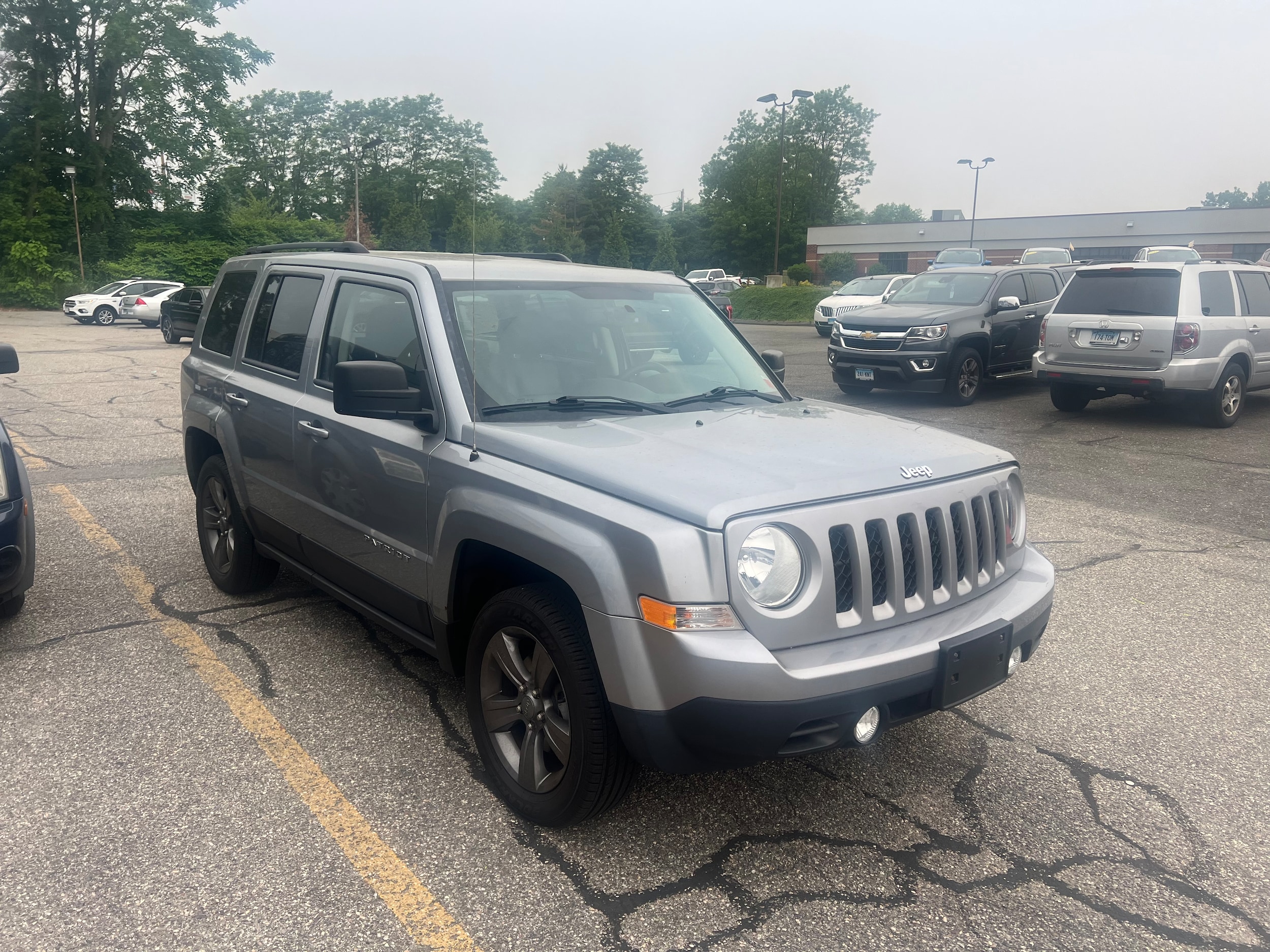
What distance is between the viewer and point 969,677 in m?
3.04

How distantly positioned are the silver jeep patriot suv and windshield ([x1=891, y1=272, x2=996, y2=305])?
33.9ft

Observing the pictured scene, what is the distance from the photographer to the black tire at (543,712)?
116 inches

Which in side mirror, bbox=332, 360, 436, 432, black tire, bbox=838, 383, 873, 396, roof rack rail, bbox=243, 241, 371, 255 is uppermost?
roof rack rail, bbox=243, 241, 371, 255

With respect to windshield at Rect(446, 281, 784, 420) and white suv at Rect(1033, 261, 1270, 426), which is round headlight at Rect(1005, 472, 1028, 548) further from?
white suv at Rect(1033, 261, 1270, 426)

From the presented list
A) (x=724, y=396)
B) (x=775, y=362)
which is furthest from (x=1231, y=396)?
(x=724, y=396)

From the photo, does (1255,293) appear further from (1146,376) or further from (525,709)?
(525,709)

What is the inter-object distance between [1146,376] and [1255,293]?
2.30 meters

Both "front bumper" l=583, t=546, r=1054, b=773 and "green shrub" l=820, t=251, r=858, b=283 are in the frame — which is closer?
"front bumper" l=583, t=546, r=1054, b=773

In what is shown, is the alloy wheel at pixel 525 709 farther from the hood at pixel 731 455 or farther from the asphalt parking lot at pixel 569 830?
the hood at pixel 731 455

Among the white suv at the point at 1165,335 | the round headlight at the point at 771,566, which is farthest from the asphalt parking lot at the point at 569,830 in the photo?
the white suv at the point at 1165,335

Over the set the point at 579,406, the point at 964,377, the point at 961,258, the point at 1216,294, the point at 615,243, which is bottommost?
the point at 964,377

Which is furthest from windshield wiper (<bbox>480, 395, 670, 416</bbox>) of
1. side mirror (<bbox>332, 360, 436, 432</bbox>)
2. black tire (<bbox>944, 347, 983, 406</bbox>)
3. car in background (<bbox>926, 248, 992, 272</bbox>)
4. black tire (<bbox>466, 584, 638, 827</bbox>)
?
car in background (<bbox>926, 248, 992, 272</bbox>)

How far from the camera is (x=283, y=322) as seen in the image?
4758 millimetres

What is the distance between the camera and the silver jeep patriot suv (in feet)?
9.02
